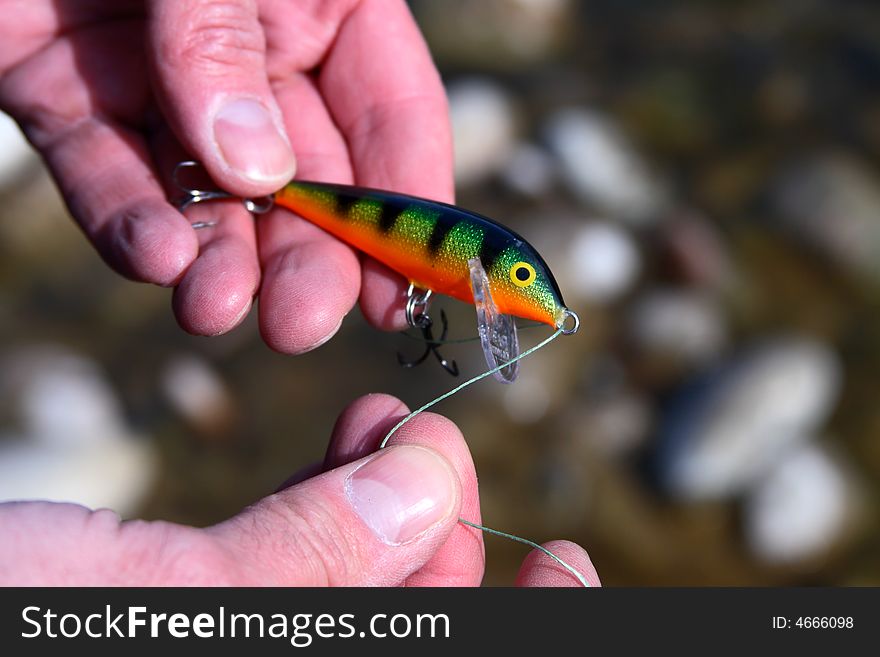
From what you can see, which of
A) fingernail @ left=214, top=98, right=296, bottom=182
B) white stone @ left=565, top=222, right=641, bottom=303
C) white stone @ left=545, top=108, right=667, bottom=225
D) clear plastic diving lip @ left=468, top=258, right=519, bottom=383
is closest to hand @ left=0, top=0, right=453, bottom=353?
fingernail @ left=214, top=98, right=296, bottom=182

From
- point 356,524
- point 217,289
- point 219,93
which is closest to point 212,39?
point 219,93

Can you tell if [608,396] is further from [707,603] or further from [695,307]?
[707,603]

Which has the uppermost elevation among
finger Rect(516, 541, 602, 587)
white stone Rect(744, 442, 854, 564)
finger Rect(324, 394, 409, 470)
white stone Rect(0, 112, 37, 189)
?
white stone Rect(0, 112, 37, 189)

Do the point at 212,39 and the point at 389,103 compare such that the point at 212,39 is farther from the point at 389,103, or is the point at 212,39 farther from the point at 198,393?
the point at 198,393

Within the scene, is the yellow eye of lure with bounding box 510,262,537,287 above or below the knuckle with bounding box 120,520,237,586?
above

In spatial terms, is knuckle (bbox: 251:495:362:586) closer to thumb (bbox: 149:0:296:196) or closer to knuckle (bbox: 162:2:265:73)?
thumb (bbox: 149:0:296:196)

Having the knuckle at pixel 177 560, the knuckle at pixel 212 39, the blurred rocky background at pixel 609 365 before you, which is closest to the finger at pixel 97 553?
the knuckle at pixel 177 560
